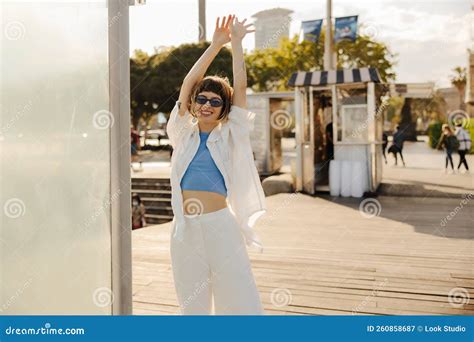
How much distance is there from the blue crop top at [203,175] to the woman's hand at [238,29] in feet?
1.73

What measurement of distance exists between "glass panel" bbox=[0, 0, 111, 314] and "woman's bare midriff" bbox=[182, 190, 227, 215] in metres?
0.56

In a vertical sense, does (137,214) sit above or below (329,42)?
below

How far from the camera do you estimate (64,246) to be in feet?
8.13

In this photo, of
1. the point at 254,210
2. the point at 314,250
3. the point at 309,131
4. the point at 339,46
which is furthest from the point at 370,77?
the point at 339,46

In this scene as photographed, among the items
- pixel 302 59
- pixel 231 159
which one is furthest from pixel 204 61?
pixel 302 59

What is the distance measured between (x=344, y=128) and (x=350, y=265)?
5.80 m

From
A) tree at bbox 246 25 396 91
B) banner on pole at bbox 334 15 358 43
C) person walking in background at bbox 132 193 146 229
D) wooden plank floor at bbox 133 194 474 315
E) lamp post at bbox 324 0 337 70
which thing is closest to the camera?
wooden plank floor at bbox 133 194 474 315

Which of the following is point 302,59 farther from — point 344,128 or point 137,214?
point 137,214

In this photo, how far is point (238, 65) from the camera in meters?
2.30

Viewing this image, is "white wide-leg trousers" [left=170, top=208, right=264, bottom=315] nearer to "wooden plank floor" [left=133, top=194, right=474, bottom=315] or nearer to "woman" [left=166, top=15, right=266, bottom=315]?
"woman" [left=166, top=15, right=266, bottom=315]

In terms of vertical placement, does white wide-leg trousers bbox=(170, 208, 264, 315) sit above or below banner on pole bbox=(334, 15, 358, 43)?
below

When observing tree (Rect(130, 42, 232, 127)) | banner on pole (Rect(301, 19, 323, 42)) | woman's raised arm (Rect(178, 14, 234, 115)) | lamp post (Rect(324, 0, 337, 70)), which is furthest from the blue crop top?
tree (Rect(130, 42, 232, 127))

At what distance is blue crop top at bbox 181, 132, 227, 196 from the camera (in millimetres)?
2236

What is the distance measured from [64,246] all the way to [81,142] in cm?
51
